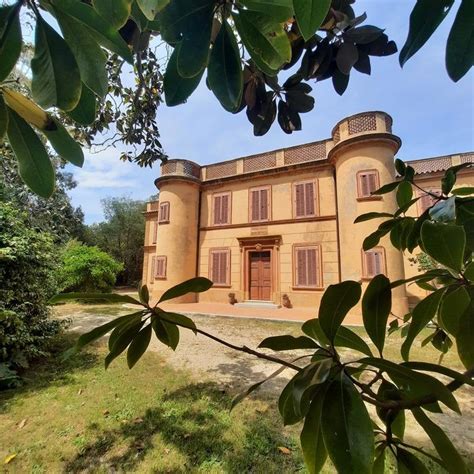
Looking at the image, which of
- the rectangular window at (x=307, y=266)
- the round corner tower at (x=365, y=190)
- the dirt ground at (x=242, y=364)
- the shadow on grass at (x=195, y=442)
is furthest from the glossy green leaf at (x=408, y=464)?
the rectangular window at (x=307, y=266)

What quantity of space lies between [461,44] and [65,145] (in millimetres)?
813

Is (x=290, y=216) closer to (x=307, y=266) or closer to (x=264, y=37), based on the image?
(x=307, y=266)

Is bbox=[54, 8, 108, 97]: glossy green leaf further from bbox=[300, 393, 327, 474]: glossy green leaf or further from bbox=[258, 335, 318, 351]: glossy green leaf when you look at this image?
bbox=[300, 393, 327, 474]: glossy green leaf

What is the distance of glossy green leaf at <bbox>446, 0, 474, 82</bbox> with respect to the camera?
447 millimetres

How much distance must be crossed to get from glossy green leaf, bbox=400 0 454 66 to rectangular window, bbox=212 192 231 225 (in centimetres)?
1113

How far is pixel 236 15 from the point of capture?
19.8 inches

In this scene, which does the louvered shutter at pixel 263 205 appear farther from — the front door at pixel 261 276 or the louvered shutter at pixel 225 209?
the louvered shutter at pixel 225 209

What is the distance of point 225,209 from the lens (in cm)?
1172

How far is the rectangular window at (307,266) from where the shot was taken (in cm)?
959

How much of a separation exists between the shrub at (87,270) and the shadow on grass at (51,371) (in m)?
7.97

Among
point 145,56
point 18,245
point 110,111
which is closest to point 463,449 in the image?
point 145,56

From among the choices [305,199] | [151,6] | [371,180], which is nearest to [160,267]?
[305,199]

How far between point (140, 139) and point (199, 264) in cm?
929

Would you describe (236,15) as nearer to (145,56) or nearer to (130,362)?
(130,362)
